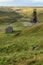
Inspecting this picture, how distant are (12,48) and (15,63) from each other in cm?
1060

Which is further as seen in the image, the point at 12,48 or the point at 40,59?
the point at 12,48

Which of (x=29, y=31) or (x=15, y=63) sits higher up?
(x=15, y=63)

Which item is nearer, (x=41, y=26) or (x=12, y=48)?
(x=12, y=48)

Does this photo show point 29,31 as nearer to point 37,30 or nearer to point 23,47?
point 37,30

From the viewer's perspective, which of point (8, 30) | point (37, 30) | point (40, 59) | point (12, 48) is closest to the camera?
point (40, 59)

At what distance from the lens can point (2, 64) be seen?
18750mm

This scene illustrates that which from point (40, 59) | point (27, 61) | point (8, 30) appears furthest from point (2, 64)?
point (8, 30)

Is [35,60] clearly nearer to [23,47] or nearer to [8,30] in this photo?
[23,47]

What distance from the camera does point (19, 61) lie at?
62.0 ft

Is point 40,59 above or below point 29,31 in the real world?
above

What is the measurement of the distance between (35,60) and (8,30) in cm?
3318

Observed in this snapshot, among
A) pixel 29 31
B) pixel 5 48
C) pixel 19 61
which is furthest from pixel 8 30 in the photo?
pixel 19 61

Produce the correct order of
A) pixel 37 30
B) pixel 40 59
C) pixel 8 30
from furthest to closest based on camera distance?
pixel 8 30, pixel 37 30, pixel 40 59

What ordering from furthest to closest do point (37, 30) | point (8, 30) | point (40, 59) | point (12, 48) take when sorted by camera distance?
point (8, 30) < point (37, 30) < point (12, 48) < point (40, 59)
